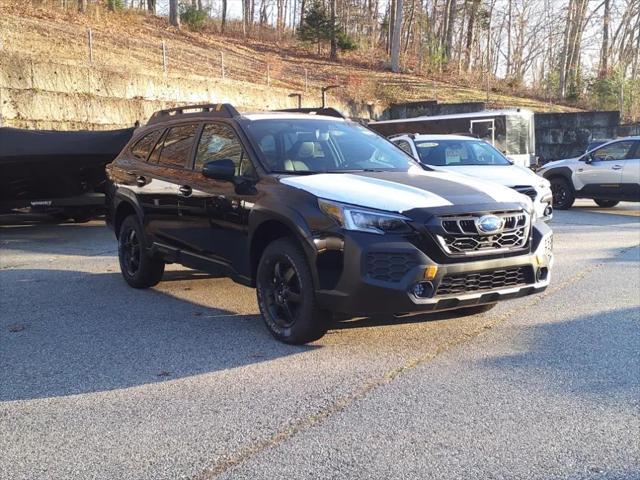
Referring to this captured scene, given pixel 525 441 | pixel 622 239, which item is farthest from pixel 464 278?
pixel 622 239

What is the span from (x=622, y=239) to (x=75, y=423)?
383 inches

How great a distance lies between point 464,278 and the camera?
4.84 metres

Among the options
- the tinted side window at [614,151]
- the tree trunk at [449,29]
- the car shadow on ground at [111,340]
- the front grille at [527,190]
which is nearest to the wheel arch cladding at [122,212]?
the car shadow on ground at [111,340]

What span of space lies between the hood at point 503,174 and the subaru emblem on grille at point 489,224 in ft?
18.8

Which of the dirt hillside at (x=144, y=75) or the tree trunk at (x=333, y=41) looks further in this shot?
the tree trunk at (x=333, y=41)

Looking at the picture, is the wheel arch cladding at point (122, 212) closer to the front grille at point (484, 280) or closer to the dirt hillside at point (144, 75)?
the front grille at point (484, 280)

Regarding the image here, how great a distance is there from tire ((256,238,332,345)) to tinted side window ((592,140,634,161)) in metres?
12.8

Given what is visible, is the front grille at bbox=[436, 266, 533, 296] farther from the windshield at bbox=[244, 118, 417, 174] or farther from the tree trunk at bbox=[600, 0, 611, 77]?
the tree trunk at bbox=[600, 0, 611, 77]

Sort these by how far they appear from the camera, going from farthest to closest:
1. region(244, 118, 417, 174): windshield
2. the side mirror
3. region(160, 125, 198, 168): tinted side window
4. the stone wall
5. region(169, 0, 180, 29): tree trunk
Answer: region(169, 0, 180, 29): tree trunk
the stone wall
region(160, 125, 198, 168): tinted side window
region(244, 118, 417, 174): windshield
the side mirror

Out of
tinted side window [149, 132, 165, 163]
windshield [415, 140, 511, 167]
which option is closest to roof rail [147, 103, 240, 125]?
tinted side window [149, 132, 165, 163]

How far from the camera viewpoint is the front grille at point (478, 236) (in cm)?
477

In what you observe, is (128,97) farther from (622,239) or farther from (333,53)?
(333,53)

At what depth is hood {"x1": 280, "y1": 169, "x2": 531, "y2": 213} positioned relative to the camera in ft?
15.9

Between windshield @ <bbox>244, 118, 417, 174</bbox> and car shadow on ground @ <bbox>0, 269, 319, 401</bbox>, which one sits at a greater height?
windshield @ <bbox>244, 118, 417, 174</bbox>
